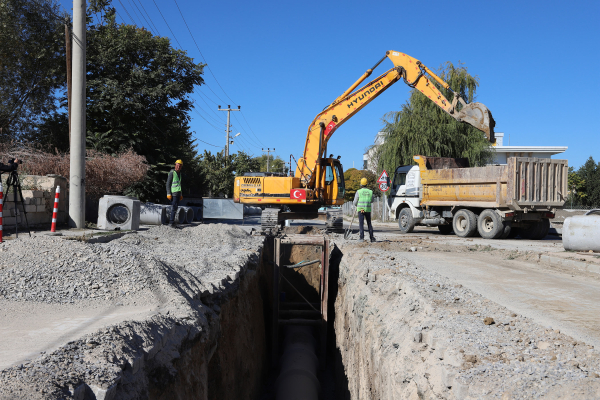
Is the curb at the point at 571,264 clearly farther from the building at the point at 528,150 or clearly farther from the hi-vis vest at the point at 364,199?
the building at the point at 528,150

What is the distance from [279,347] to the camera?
1184 centimetres

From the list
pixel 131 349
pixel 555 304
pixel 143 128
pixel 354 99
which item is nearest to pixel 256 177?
pixel 354 99

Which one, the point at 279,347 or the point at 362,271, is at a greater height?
the point at 362,271

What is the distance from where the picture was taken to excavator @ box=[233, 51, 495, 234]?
14.6 m

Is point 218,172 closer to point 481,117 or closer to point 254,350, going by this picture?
point 481,117

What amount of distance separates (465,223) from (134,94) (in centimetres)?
1468

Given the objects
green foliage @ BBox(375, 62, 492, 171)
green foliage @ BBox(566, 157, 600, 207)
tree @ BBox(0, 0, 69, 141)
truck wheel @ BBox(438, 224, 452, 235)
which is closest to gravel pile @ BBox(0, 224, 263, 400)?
truck wheel @ BBox(438, 224, 452, 235)

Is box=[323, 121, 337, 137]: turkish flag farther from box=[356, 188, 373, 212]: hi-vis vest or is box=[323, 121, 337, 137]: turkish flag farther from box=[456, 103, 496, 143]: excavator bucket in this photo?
box=[456, 103, 496, 143]: excavator bucket

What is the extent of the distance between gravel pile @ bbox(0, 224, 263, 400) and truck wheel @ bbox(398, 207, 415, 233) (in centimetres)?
1109

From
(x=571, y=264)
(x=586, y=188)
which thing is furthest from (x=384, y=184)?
(x=586, y=188)

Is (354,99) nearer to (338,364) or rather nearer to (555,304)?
(338,364)

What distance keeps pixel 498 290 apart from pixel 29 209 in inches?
387

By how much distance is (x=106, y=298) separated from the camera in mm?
4676

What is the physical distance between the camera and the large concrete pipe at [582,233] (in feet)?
31.5
